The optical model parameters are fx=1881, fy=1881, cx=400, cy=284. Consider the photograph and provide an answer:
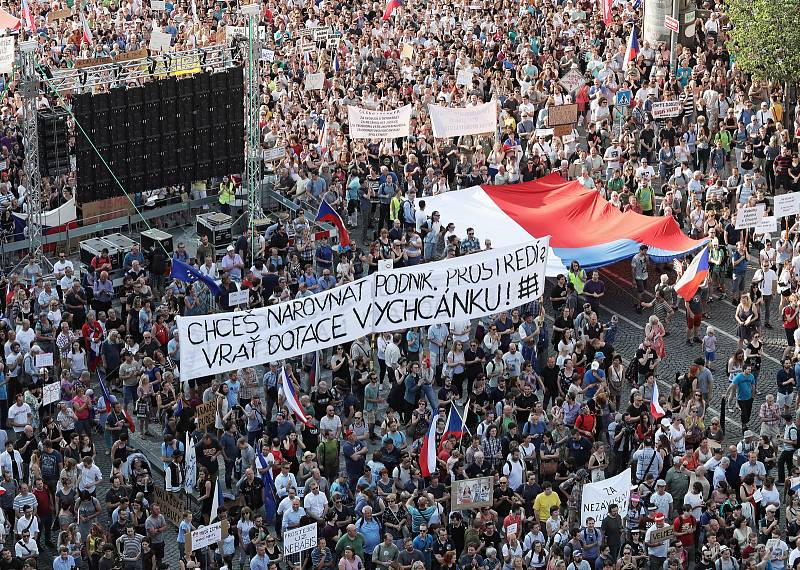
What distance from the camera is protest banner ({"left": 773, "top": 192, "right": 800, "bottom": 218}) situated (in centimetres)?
3341

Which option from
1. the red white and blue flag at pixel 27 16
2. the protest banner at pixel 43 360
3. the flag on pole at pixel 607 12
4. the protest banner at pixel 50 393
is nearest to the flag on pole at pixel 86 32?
the red white and blue flag at pixel 27 16

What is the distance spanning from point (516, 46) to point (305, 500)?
22.4m

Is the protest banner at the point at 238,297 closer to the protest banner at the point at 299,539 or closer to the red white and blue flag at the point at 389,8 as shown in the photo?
the protest banner at the point at 299,539

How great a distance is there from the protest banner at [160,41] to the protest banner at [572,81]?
379 inches

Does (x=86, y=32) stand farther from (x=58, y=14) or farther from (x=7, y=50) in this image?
(x=7, y=50)

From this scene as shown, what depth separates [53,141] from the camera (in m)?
34.0

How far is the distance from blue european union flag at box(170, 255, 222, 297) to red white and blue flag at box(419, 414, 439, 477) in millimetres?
6852

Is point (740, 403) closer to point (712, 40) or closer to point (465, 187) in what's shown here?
point (465, 187)

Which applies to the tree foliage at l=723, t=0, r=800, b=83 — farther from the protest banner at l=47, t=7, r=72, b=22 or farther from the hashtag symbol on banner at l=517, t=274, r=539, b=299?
the protest banner at l=47, t=7, r=72, b=22

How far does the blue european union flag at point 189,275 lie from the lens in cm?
3164

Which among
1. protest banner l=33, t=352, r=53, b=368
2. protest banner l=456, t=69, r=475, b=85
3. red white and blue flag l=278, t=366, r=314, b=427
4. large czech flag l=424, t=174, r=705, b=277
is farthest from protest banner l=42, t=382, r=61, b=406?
protest banner l=456, t=69, r=475, b=85

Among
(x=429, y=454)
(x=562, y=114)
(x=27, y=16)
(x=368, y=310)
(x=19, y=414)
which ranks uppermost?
(x=27, y=16)

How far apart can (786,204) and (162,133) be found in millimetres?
11714

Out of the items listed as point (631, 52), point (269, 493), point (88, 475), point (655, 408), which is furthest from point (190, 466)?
point (631, 52)
